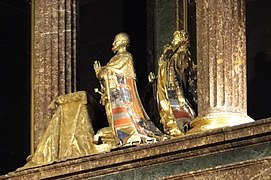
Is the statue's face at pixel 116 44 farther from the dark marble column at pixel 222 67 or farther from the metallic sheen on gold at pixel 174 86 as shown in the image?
the dark marble column at pixel 222 67

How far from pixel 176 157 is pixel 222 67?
4.47 ft

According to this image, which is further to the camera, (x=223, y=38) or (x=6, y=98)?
(x=6, y=98)

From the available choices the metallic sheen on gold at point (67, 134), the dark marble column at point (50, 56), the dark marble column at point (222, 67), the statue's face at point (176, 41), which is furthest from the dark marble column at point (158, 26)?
the dark marble column at point (222, 67)

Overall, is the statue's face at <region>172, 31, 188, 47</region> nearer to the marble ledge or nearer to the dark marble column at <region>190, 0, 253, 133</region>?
the dark marble column at <region>190, 0, 253, 133</region>

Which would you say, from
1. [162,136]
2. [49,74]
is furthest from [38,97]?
[162,136]

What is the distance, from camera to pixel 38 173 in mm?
28094

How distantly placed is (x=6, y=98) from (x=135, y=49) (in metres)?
2.42

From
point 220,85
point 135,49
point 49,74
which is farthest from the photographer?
point 135,49

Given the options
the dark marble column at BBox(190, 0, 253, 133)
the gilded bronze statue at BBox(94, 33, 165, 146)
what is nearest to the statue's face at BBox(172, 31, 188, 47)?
the gilded bronze statue at BBox(94, 33, 165, 146)

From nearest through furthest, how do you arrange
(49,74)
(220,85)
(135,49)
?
(220,85)
(49,74)
(135,49)

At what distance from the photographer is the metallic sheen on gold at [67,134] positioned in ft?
92.9

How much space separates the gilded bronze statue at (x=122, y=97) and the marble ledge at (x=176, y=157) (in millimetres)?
559

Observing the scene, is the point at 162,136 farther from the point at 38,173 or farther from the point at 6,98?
the point at 6,98

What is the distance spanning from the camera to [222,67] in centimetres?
2742
